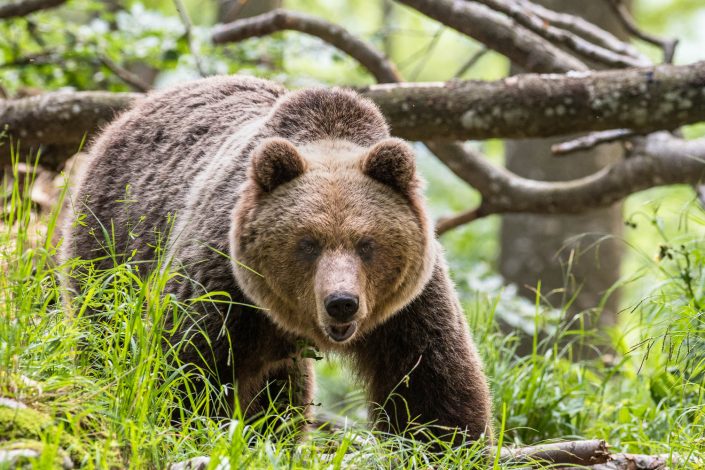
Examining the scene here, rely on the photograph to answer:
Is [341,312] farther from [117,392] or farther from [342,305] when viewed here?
[117,392]

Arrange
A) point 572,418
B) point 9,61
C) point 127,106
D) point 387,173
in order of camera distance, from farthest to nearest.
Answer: point 9,61
point 127,106
point 572,418
point 387,173

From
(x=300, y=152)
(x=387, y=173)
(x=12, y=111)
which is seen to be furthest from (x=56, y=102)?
(x=387, y=173)

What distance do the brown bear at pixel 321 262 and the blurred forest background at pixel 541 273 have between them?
0.41 meters

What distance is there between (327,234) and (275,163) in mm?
464

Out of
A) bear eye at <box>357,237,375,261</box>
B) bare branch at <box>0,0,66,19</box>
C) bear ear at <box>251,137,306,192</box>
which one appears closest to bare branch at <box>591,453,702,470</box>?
bear eye at <box>357,237,375,261</box>

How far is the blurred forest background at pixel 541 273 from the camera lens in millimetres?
5152

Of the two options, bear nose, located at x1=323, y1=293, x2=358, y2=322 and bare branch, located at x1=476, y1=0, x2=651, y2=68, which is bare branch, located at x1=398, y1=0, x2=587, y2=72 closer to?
bare branch, located at x1=476, y1=0, x2=651, y2=68

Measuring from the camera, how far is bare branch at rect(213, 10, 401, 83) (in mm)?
8203

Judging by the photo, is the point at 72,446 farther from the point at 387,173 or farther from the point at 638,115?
the point at 638,115

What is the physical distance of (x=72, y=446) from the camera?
113 inches

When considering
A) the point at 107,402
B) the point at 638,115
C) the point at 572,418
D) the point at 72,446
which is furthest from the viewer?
the point at 638,115

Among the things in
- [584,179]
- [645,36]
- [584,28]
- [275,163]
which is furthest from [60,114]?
[645,36]

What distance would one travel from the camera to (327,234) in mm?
4195

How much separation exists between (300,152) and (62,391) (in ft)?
6.07
